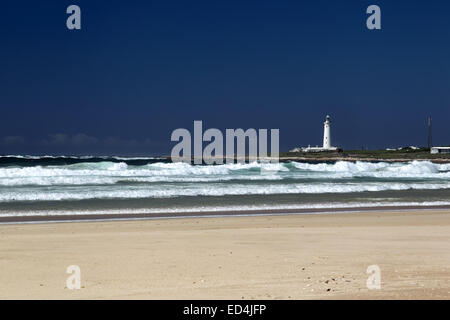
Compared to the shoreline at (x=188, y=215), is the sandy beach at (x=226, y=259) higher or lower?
higher

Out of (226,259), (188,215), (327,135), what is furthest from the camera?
(327,135)

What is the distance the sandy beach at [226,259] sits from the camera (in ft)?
20.6

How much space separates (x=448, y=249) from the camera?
9469mm

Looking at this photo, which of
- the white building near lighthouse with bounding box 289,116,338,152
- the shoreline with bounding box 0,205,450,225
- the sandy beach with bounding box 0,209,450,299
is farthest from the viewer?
the white building near lighthouse with bounding box 289,116,338,152

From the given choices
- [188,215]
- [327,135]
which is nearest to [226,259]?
[188,215]

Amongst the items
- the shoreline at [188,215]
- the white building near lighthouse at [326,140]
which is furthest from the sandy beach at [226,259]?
the white building near lighthouse at [326,140]

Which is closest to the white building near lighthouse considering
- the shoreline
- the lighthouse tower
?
the lighthouse tower

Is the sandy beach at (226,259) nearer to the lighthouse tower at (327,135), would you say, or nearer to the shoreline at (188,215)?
the shoreline at (188,215)

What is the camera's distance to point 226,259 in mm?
8422

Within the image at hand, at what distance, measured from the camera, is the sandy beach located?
629 cm

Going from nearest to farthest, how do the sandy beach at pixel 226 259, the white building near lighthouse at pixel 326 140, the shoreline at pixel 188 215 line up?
the sandy beach at pixel 226 259 < the shoreline at pixel 188 215 < the white building near lighthouse at pixel 326 140

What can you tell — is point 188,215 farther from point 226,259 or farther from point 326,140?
point 326,140

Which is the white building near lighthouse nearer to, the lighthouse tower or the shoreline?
the lighthouse tower
